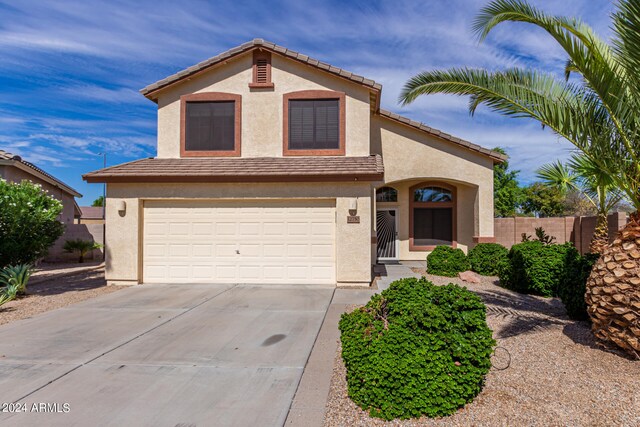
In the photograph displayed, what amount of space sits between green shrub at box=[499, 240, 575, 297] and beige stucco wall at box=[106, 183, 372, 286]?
3730 mm

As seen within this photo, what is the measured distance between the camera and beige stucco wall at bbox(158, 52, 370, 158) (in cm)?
1167

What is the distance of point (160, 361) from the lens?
16.7 feet

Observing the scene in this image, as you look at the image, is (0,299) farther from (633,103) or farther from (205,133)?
(633,103)

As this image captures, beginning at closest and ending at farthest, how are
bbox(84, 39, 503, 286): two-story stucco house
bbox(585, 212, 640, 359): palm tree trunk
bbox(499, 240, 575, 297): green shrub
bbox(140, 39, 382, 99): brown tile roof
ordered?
bbox(585, 212, 640, 359): palm tree trunk, bbox(499, 240, 575, 297): green shrub, bbox(84, 39, 503, 286): two-story stucco house, bbox(140, 39, 382, 99): brown tile roof

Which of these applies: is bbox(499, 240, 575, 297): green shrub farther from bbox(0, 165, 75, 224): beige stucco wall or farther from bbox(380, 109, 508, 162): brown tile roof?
bbox(0, 165, 75, 224): beige stucco wall

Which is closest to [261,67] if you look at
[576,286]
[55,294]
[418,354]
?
[55,294]

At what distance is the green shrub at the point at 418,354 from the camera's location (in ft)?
12.0

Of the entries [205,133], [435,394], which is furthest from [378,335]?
[205,133]

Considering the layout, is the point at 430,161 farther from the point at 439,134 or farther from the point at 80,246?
the point at 80,246

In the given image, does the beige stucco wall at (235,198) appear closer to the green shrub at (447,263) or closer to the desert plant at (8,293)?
the desert plant at (8,293)

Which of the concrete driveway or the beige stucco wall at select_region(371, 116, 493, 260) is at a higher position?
the beige stucco wall at select_region(371, 116, 493, 260)

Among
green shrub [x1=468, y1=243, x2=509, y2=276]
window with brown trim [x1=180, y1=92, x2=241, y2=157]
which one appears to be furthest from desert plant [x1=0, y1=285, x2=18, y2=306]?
green shrub [x1=468, y1=243, x2=509, y2=276]

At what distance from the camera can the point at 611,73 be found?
566 cm

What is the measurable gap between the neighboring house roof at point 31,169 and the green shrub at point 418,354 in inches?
707
